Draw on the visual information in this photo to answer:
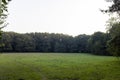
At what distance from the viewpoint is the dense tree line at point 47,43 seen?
404 feet

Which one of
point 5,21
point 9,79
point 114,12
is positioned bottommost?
point 9,79

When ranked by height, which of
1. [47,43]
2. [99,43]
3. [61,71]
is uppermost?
[47,43]

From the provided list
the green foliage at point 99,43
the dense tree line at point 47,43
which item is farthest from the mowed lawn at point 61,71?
the dense tree line at point 47,43

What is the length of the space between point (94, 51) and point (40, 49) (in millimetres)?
34854

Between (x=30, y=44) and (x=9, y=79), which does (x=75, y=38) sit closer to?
(x=30, y=44)

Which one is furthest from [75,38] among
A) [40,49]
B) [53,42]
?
[40,49]

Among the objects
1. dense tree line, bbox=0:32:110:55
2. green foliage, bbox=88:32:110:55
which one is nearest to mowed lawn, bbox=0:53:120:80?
green foliage, bbox=88:32:110:55

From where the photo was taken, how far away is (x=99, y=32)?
11188cm

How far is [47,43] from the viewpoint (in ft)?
450

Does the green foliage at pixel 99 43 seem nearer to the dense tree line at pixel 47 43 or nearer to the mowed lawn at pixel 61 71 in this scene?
the dense tree line at pixel 47 43

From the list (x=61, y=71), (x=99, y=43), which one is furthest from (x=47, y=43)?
(x=61, y=71)

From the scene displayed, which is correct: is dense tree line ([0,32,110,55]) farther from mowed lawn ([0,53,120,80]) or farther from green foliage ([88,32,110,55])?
mowed lawn ([0,53,120,80])

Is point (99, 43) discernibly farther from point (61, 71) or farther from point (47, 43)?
point (61, 71)

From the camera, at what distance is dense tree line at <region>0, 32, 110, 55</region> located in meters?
123
